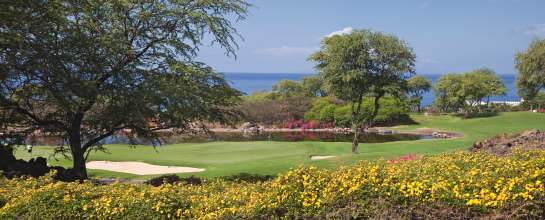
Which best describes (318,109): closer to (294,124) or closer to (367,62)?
(294,124)

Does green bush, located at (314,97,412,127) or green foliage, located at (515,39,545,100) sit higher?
green foliage, located at (515,39,545,100)

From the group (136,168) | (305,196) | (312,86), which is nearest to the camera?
(305,196)

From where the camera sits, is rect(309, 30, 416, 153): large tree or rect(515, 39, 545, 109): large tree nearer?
rect(309, 30, 416, 153): large tree

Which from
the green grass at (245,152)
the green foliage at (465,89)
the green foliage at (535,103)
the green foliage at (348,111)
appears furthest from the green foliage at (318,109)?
the green foliage at (535,103)

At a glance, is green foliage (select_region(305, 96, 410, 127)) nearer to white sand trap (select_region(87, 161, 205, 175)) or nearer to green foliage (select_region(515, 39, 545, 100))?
green foliage (select_region(515, 39, 545, 100))

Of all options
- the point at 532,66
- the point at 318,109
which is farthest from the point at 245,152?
the point at 532,66

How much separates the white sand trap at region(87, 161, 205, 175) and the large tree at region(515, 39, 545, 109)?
4065cm

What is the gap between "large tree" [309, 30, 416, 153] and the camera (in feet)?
82.3

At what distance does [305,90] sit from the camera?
253ft

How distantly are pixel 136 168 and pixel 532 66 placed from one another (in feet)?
139

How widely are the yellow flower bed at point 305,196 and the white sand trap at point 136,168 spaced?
1403cm

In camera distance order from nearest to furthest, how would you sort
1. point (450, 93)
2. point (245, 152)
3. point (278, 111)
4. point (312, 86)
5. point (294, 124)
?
1. point (245, 152)
2. point (294, 124)
3. point (278, 111)
4. point (450, 93)
5. point (312, 86)

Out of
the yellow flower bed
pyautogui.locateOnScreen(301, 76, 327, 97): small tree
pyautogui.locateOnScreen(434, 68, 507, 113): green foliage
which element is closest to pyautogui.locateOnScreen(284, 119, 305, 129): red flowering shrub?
pyautogui.locateOnScreen(434, 68, 507, 113): green foliage

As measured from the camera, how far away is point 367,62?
2569cm
